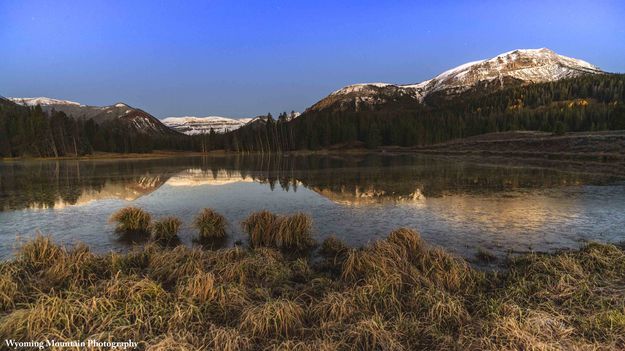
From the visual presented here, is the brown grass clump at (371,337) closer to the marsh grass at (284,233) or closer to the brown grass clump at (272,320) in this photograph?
the brown grass clump at (272,320)

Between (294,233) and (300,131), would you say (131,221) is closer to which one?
(294,233)

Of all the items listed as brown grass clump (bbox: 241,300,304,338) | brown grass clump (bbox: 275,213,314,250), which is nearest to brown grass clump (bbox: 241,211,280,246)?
brown grass clump (bbox: 275,213,314,250)

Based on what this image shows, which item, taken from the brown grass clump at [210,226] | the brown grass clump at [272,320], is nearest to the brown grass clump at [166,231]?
the brown grass clump at [210,226]

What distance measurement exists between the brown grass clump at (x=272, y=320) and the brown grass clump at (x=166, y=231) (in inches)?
357

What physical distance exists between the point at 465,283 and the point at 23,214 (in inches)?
884

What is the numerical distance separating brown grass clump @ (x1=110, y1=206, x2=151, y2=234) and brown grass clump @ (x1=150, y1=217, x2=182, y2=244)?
3.58ft

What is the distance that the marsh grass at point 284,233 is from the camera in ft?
46.2

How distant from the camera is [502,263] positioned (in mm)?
11359

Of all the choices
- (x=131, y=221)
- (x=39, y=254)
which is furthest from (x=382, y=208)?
(x=39, y=254)

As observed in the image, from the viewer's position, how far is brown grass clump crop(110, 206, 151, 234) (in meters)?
16.4

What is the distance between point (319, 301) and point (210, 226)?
904 centimetres

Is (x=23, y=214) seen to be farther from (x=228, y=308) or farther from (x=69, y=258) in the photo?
(x=228, y=308)

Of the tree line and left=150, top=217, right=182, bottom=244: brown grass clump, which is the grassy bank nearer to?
left=150, top=217, right=182, bottom=244: brown grass clump

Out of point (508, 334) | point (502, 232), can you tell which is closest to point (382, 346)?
point (508, 334)
